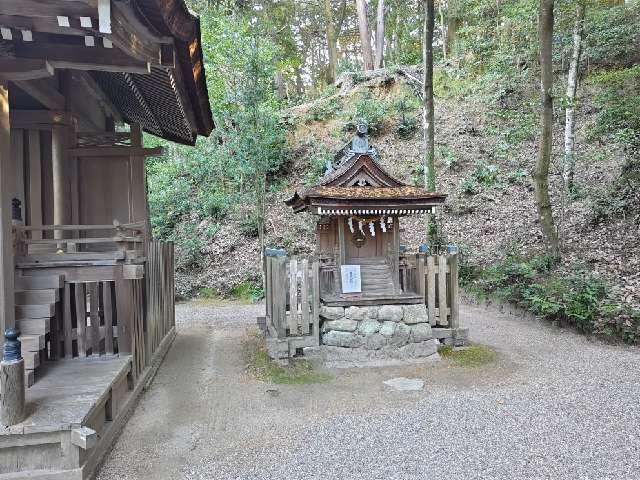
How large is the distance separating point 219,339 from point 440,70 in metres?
17.6

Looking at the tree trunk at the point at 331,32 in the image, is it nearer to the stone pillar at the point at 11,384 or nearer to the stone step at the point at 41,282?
the stone step at the point at 41,282

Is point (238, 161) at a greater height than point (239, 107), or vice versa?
point (239, 107)

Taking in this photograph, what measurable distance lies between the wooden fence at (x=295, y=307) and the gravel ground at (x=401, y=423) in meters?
0.72

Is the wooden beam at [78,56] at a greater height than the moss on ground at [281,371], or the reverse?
the wooden beam at [78,56]

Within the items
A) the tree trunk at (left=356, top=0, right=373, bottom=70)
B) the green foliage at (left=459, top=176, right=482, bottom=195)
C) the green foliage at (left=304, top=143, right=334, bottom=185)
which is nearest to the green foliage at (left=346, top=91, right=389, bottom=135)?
the green foliage at (left=304, top=143, right=334, bottom=185)

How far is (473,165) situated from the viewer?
15.6 meters

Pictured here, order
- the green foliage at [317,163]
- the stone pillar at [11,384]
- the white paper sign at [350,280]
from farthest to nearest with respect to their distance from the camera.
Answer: the green foliage at [317,163] < the white paper sign at [350,280] < the stone pillar at [11,384]

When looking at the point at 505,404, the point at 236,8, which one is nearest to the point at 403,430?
the point at 505,404

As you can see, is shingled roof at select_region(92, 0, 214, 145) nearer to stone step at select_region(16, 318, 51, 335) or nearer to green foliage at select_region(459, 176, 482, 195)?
stone step at select_region(16, 318, 51, 335)

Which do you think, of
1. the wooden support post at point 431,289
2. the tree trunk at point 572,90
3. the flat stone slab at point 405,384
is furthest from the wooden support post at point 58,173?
the tree trunk at point 572,90

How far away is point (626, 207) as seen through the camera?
10070 millimetres

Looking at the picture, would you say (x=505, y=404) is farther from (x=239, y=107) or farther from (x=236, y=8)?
(x=236, y=8)

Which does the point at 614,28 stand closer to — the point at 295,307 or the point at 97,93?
the point at 295,307

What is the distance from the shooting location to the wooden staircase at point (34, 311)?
13.0 feet
